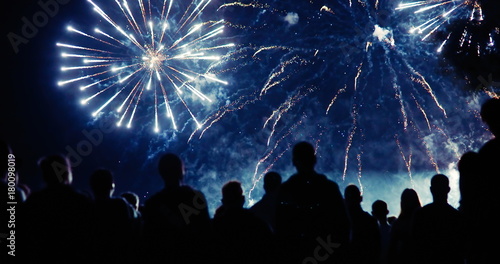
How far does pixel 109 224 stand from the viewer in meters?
4.12

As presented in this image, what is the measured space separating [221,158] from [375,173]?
53.7 ft

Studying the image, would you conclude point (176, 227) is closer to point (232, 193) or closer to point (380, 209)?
point (232, 193)

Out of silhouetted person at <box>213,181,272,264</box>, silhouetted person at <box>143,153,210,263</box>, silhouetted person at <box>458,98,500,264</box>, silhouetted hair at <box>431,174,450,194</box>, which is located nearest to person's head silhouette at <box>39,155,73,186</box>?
silhouetted person at <box>143,153,210,263</box>

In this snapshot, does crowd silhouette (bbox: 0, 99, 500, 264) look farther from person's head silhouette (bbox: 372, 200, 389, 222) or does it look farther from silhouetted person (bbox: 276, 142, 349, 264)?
person's head silhouette (bbox: 372, 200, 389, 222)

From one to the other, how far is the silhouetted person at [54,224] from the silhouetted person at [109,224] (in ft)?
0.47

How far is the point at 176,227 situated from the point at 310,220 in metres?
1.45

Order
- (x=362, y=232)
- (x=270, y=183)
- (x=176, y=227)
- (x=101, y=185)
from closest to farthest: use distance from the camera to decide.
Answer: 1. (x=176, y=227)
2. (x=101, y=185)
3. (x=362, y=232)
4. (x=270, y=183)

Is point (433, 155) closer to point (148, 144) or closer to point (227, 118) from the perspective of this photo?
point (227, 118)

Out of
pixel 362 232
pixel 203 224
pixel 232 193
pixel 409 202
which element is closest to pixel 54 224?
pixel 203 224

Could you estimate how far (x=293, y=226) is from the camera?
13.0 ft

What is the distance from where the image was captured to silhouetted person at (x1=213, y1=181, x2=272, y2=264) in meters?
3.99

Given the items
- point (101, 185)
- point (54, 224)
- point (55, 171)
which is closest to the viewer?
point (54, 224)

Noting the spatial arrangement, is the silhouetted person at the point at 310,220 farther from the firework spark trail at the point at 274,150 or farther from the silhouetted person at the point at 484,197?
the firework spark trail at the point at 274,150

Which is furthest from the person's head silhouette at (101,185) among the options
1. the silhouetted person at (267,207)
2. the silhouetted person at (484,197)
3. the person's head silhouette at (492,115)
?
the person's head silhouette at (492,115)
